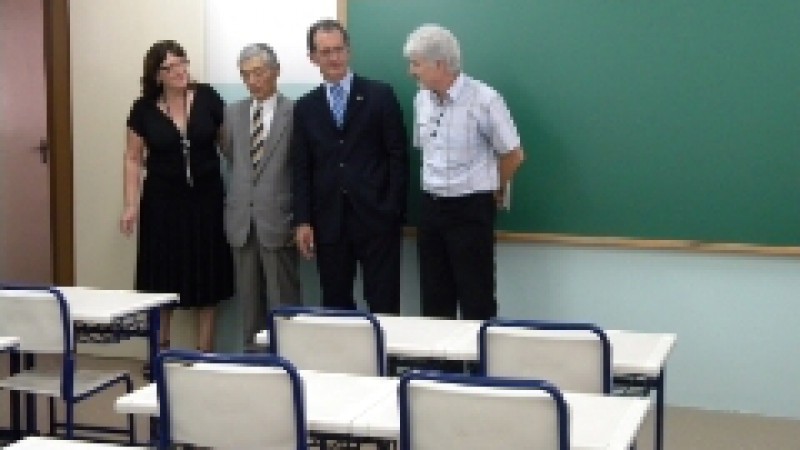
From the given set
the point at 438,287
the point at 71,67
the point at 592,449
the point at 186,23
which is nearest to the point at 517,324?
the point at 592,449

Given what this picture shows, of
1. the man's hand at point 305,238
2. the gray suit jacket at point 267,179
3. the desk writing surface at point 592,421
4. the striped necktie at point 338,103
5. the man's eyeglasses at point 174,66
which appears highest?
the man's eyeglasses at point 174,66

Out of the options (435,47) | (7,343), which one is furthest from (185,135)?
(7,343)

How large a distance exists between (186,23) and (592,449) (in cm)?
431

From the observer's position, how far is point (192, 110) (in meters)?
5.69

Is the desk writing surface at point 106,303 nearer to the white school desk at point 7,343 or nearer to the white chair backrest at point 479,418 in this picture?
the white school desk at point 7,343

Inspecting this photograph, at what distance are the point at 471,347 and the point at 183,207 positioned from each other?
2.57 meters

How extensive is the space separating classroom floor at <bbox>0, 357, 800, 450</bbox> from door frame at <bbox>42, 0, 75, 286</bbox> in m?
1.14

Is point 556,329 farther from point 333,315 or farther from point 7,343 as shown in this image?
point 7,343

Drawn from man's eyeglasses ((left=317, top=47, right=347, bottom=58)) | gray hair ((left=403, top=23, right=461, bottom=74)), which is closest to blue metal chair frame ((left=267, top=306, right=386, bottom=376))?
gray hair ((left=403, top=23, right=461, bottom=74))

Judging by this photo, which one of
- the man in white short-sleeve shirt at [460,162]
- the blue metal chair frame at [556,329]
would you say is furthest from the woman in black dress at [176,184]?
the blue metal chair frame at [556,329]

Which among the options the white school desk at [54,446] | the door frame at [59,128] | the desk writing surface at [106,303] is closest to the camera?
the white school desk at [54,446]

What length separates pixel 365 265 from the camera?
546cm

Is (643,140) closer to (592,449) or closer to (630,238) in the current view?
(630,238)

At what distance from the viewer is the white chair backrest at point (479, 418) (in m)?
2.53
